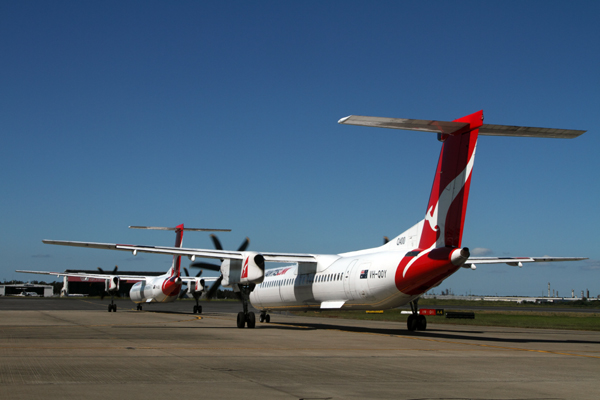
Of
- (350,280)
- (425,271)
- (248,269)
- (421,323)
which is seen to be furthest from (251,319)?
(425,271)

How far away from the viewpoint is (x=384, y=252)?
2080cm

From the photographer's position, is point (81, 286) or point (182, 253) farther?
point (81, 286)

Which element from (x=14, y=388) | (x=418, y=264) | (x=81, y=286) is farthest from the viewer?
(x=81, y=286)

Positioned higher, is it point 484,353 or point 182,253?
point 182,253

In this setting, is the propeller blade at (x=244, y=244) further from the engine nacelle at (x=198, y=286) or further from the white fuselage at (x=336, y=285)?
the engine nacelle at (x=198, y=286)

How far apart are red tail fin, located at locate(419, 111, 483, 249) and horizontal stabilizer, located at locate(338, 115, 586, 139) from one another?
0.34 meters

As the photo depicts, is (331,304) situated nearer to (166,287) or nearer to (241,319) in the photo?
(241,319)

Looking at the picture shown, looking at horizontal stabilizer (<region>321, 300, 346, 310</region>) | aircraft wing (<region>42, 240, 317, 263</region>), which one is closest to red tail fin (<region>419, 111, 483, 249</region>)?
horizontal stabilizer (<region>321, 300, 346, 310</region>)

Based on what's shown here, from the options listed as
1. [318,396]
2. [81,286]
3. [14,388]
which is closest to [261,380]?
[318,396]

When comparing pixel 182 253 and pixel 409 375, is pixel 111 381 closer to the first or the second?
pixel 409 375

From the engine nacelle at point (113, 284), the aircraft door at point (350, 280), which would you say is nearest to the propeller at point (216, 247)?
the aircraft door at point (350, 280)

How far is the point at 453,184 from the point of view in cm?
1692

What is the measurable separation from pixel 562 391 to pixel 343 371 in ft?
12.0

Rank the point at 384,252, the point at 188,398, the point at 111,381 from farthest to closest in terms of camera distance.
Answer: the point at 384,252 < the point at 111,381 < the point at 188,398
